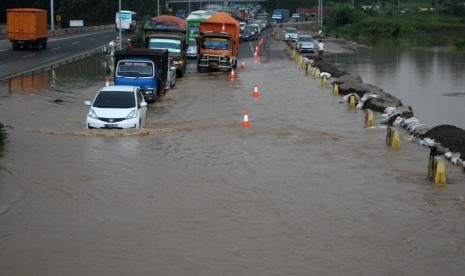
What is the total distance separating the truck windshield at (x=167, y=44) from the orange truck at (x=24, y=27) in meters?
17.7

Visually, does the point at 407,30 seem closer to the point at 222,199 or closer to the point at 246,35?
the point at 246,35

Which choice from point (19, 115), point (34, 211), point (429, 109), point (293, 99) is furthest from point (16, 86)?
point (34, 211)

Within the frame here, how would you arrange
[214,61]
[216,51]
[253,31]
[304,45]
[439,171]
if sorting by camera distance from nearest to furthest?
[439,171]
[214,61]
[216,51]
[304,45]
[253,31]

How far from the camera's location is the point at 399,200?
16.5 m

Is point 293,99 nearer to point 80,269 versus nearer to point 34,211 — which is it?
point 34,211

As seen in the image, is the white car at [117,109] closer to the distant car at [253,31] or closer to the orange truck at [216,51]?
the orange truck at [216,51]

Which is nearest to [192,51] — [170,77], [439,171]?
[170,77]

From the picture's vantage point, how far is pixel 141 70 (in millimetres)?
31875

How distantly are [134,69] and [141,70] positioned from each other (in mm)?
294

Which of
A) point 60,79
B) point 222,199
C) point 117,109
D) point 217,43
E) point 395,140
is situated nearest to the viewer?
point 222,199

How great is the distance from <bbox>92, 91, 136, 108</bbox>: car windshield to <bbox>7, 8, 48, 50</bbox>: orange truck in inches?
1385

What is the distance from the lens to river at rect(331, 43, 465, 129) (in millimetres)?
33438

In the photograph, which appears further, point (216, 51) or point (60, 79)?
point (216, 51)

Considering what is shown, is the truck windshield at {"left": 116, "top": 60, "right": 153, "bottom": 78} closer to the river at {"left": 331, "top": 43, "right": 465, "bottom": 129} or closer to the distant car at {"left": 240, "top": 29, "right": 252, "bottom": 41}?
the river at {"left": 331, "top": 43, "right": 465, "bottom": 129}
